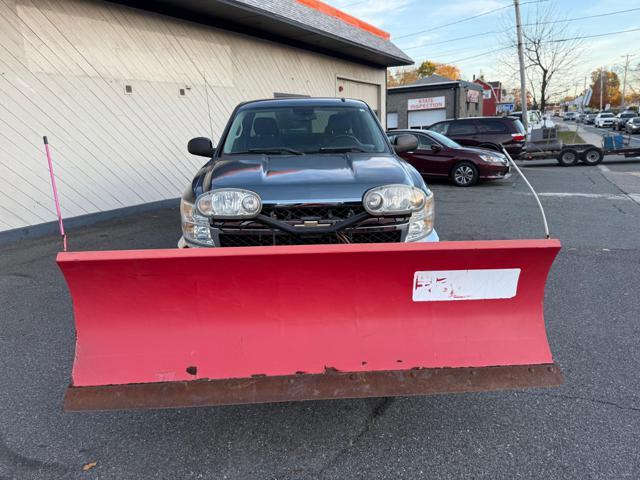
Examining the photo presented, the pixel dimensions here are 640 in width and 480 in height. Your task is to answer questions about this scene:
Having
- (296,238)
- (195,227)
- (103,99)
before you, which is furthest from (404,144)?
(103,99)

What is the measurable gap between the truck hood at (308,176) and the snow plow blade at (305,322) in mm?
694

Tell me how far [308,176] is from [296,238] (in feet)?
1.56

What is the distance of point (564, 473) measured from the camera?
221 centimetres

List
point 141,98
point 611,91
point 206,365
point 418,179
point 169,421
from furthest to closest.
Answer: point 611,91, point 141,98, point 418,179, point 169,421, point 206,365

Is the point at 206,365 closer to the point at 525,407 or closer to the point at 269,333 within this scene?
the point at 269,333

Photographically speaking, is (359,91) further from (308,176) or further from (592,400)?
(592,400)

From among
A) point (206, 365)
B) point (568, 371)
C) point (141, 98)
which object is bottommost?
point (568, 371)

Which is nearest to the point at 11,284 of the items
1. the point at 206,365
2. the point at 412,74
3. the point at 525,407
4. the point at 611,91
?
the point at 206,365

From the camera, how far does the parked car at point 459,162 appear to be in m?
12.1

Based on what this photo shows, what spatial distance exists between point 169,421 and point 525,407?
2172 mm

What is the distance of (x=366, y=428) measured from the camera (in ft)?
8.54

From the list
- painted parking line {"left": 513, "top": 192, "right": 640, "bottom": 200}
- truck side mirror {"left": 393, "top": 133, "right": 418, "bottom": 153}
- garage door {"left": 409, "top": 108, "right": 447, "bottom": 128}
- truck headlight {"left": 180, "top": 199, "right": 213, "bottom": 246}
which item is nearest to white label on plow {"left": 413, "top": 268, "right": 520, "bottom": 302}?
truck headlight {"left": 180, "top": 199, "right": 213, "bottom": 246}

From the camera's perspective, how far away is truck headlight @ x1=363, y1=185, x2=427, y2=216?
292 cm

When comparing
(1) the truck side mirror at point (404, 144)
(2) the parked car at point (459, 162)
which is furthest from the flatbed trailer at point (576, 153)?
(1) the truck side mirror at point (404, 144)
